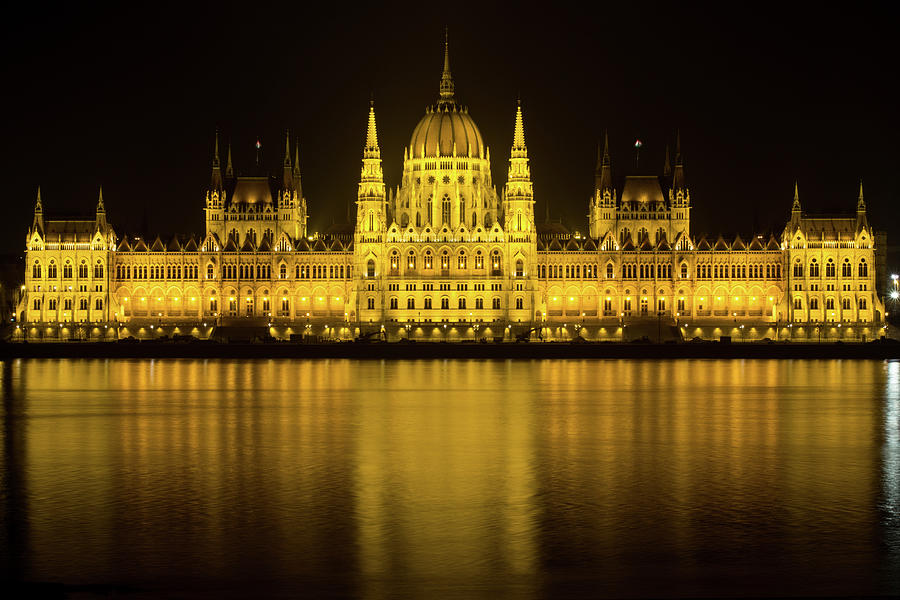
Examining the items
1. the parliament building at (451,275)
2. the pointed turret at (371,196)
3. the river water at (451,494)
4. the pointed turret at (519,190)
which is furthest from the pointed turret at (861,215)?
the river water at (451,494)

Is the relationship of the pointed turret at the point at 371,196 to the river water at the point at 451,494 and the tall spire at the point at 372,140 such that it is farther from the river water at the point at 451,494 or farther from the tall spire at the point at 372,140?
the river water at the point at 451,494

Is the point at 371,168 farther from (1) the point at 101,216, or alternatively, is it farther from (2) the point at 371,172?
(1) the point at 101,216

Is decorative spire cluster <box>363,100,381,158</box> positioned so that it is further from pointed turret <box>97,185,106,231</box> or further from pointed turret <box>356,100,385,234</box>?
pointed turret <box>97,185,106,231</box>

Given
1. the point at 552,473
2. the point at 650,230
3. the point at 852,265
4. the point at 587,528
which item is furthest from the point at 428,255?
the point at 587,528

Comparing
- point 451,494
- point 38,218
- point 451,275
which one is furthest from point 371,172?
point 451,494

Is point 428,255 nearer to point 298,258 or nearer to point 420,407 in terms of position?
point 298,258

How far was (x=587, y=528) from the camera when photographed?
27.2 metres

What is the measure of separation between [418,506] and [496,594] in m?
7.68

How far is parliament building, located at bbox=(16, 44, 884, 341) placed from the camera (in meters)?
112

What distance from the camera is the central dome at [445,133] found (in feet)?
394

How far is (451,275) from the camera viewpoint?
113m

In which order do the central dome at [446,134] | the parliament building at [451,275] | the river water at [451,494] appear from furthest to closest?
the central dome at [446,134], the parliament building at [451,275], the river water at [451,494]

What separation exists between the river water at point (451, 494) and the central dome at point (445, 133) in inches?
2461

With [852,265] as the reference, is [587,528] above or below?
below
